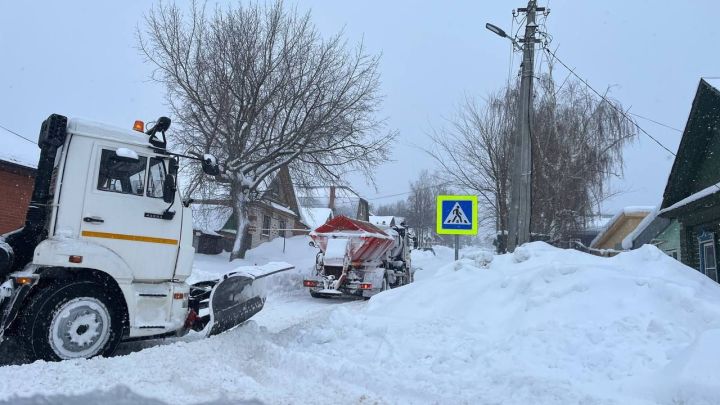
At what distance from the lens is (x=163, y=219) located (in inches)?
249

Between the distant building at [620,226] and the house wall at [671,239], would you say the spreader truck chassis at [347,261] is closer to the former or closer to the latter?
the house wall at [671,239]

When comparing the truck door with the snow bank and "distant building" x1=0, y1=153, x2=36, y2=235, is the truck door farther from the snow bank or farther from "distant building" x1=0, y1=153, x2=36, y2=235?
"distant building" x1=0, y1=153, x2=36, y2=235

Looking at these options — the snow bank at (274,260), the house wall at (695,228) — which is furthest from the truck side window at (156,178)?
the house wall at (695,228)

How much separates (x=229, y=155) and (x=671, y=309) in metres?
17.5

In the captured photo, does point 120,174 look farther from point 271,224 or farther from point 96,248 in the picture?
point 271,224

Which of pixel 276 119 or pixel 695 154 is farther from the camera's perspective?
pixel 276 119

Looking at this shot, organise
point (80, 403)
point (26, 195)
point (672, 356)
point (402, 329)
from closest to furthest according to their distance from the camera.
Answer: point (80, 403) → point (672, 356) → point (402, 329) → point (26, 195)

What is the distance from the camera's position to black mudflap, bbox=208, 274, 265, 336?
20.9 ft

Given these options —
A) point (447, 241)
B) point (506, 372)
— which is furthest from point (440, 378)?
point (447, 241)

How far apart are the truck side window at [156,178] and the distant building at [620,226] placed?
2346cm

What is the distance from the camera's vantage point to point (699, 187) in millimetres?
14195

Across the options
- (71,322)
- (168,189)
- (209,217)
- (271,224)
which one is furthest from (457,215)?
(271,224)

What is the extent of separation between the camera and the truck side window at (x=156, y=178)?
6.32 metres

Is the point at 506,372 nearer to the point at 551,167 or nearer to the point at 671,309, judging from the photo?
the point at 671,309
